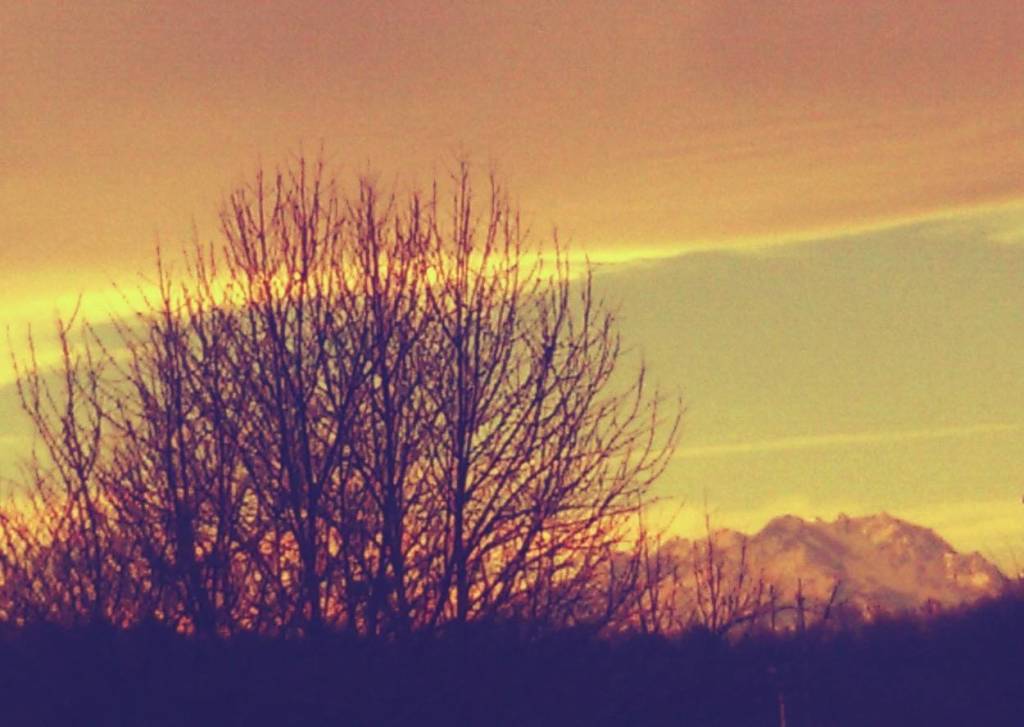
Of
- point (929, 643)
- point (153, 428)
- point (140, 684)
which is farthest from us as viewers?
point (929, 643)

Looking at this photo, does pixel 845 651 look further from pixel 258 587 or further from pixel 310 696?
pixel 310 696

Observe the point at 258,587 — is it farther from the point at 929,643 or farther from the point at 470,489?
the point at 929,643

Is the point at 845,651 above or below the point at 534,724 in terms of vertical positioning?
above

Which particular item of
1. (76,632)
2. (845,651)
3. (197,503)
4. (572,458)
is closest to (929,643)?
(845,651)

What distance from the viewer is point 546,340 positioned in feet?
68.1

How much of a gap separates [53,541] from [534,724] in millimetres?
Answer: 5755

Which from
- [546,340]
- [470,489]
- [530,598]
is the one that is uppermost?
[546,340]

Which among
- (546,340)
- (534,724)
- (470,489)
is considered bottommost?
(534,724)

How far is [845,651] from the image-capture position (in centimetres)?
4878

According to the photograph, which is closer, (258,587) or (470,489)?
(258,587)

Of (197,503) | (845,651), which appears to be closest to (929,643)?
(845,651)

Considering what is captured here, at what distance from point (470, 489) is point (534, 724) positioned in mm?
4250

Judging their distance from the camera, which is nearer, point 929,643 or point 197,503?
point 197,503

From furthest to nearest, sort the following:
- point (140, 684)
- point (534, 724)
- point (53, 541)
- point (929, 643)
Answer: point (929, 643), point (53, 541), point (534, 724), point (140, 684)
